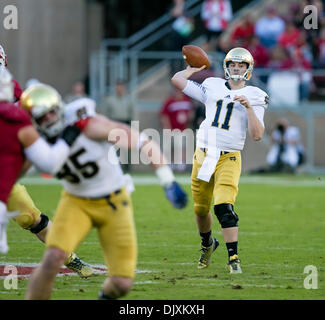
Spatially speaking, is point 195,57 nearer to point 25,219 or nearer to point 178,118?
point 25,219

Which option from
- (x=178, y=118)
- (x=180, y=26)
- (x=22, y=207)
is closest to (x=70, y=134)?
(x=22, y=207)

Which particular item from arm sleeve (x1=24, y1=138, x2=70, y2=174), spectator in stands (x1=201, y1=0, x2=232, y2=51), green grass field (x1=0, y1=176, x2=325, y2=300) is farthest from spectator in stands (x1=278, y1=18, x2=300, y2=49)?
arm sleeve (x1=24, y1=138, x2=70, y2=174)

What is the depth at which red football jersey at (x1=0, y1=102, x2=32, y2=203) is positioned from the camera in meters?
4.87

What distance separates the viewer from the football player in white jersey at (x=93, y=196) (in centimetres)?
493

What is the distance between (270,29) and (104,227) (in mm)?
13165

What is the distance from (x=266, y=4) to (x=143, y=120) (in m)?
4.47

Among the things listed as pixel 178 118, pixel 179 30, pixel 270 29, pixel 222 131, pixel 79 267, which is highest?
pixel 270 29

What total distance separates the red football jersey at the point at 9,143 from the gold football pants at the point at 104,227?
0.37m

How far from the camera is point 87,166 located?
506cm

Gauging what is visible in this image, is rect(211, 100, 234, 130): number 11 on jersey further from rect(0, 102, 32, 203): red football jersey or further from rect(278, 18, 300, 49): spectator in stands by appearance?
rect(278, 18, 300, 49): spectator in stands

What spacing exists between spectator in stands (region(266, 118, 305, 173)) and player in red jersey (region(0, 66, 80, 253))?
11.8 m

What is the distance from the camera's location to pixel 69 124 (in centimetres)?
505

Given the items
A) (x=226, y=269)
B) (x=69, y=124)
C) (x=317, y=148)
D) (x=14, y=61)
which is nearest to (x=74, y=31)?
(x=14, y=61)

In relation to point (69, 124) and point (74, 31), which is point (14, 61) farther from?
point (69, 124)
